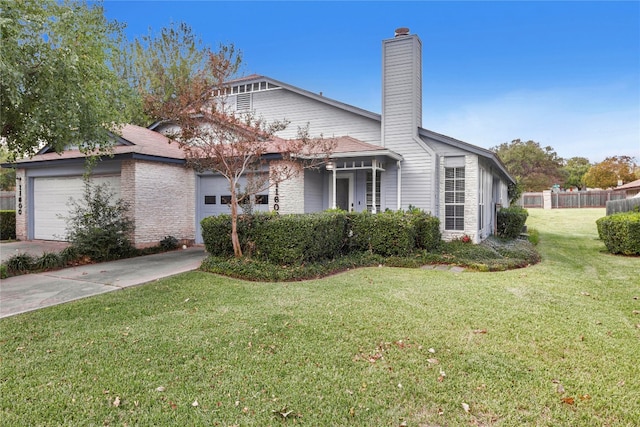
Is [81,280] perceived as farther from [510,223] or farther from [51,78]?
[510,223]

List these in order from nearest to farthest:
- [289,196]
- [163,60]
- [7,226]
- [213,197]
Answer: [289,196]
[213,197]
[7,226]
[163,60]

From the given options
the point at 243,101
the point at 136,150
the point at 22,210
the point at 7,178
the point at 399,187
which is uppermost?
the point at 243,101

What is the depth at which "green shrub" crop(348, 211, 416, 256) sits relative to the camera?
30.8ft

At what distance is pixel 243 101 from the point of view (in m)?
15.1

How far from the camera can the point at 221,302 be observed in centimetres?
575

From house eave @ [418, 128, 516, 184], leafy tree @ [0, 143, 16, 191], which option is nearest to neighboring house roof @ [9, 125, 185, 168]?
house eave @ [418, 128, 516, 184]

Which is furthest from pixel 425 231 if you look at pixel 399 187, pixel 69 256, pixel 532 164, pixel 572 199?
pixel 532 164

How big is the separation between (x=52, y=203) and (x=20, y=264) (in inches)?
245

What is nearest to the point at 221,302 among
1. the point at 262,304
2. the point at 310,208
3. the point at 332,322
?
the point at 262,304

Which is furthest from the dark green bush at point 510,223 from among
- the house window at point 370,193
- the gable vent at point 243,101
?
the gable vent at point 243,101

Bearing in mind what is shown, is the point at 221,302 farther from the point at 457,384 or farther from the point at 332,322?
the point at 457,384

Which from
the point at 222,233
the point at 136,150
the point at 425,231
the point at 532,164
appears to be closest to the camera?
the point at 222,233

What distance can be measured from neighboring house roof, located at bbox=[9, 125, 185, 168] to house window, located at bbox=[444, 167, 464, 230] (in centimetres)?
831

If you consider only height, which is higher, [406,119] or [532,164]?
[532,164]
